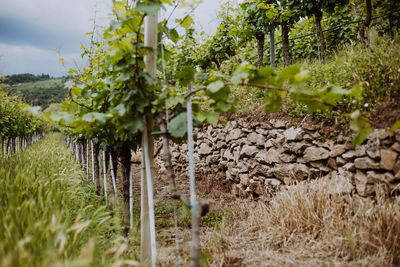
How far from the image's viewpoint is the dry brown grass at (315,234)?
5.92ft

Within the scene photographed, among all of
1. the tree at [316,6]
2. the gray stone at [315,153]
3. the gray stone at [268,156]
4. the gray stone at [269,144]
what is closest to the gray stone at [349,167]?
the gray stone at [315,153]

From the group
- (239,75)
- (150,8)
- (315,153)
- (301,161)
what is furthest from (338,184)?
(150,8)

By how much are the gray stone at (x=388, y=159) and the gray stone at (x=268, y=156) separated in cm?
126

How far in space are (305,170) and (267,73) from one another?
2090mm

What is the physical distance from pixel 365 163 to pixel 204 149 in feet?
10.7

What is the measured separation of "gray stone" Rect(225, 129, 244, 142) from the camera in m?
3.97

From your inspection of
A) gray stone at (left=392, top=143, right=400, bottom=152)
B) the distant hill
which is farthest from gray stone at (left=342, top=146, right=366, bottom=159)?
the distant hill

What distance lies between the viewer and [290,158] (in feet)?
10.0

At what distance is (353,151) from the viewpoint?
7.84 feet

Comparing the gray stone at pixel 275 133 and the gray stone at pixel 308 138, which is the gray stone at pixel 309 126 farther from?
the gray stone at pixel 275 133

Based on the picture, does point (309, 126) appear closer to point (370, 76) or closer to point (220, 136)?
point (370, 76)

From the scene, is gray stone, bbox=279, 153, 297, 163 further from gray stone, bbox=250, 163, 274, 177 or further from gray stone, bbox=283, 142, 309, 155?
gray stone, bbox=250, 163, 274, 177

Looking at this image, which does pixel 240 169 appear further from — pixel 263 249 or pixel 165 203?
pixel 263 249

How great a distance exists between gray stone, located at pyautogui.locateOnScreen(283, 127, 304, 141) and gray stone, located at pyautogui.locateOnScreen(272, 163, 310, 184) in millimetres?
356
